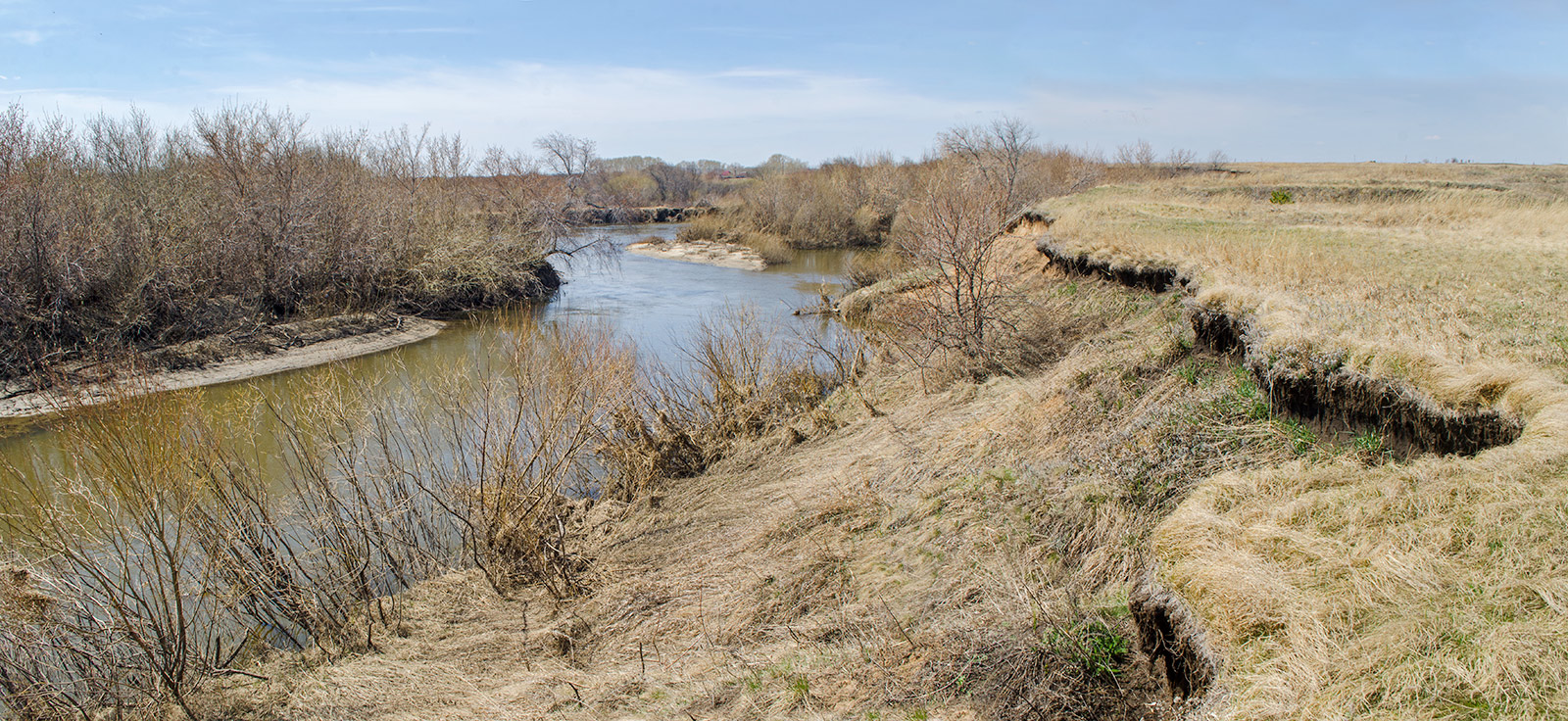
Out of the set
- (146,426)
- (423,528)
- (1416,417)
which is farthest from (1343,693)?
(423,528)

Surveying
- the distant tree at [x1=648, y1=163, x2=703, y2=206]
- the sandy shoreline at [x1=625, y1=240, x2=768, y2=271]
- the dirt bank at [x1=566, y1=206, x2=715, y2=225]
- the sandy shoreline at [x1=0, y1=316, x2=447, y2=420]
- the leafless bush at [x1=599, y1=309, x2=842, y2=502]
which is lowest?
the sandy shoreline at [x1=0, y1=316, x2=447, y2=420]

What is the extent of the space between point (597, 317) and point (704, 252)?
20317mm

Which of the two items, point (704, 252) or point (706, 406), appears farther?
point (704, 252)

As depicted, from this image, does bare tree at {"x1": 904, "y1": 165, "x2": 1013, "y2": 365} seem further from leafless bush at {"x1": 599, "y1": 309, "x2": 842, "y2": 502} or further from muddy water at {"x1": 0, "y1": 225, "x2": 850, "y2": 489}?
muddy water at {"x1": 0, "y1": 225, "x2": 850, "y2": 489}

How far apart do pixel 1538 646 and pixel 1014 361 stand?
1006cm

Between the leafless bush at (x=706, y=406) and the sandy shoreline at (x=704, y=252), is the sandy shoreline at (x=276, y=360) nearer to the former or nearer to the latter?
the leafless bush at (x=706, y=406)

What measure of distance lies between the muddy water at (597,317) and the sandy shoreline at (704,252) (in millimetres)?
1263

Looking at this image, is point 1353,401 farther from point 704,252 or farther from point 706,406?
point 704,252

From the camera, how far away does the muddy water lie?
14781mm

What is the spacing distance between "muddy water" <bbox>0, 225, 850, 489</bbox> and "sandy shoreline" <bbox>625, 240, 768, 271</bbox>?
1.26m

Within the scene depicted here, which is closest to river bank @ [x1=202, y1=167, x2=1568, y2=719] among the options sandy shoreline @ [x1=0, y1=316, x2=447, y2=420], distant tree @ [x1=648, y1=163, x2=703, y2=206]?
sandy shoreline @ [x1=0, y1=316, x2=447, y2=420]

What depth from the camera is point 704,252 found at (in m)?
47.0

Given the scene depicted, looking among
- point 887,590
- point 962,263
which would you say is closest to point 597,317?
point 962,263

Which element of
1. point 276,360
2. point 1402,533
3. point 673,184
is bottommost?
point 276,360
